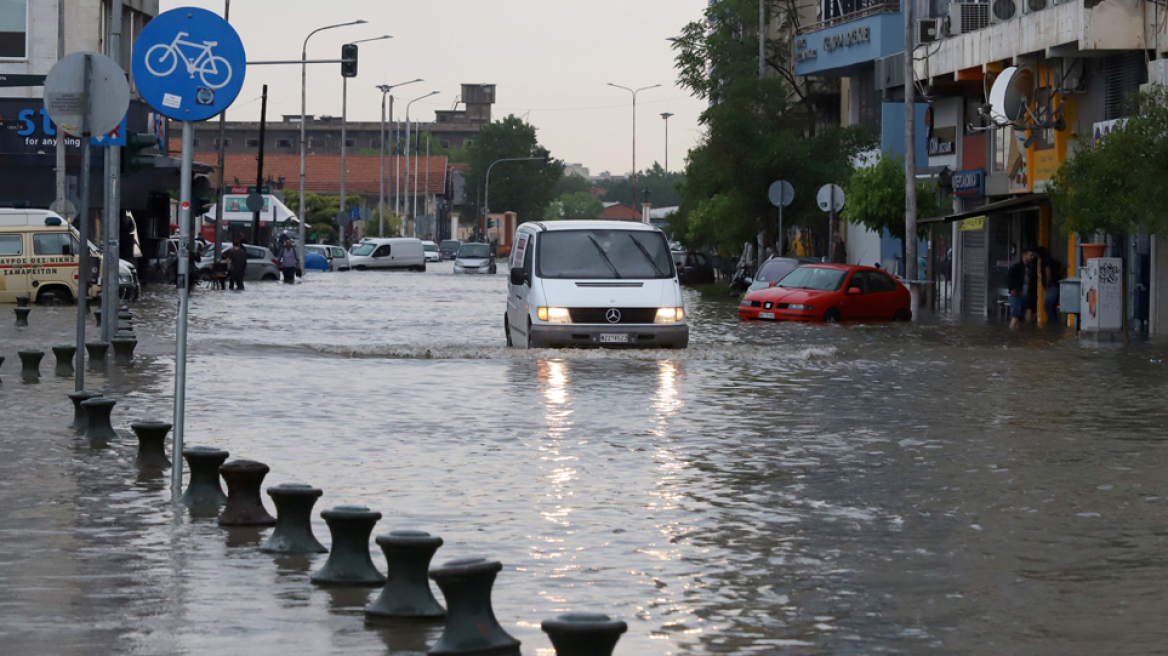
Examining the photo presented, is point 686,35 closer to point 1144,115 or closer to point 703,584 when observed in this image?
point 1144,115

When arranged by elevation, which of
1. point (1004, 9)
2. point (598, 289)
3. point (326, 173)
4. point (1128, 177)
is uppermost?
point (326, 173)

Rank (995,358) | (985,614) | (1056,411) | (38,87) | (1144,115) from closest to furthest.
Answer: (985,614) → (1056,411) → (995,358) → (1144,115) → (38,87)

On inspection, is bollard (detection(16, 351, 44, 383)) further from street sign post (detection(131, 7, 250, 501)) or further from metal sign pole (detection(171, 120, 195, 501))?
street sign post (detection(131, 7, 250, 501))

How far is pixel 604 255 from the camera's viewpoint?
22562 mm

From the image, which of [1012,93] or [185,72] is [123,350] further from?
[1012,93]

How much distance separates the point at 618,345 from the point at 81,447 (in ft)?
35.6

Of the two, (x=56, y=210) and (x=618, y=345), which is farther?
(x=56, y=210)

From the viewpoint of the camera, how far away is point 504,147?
167625 mm

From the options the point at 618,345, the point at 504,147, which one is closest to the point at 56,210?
the point at 618,345

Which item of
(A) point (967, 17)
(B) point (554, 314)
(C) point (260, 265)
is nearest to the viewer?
(B) point (554, 314)

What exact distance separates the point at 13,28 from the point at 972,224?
26.1 metres

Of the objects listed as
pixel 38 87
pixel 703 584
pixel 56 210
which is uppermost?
pixel 38 87

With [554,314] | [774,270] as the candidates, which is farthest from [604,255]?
[774,270]

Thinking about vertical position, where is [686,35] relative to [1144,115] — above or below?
above
